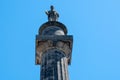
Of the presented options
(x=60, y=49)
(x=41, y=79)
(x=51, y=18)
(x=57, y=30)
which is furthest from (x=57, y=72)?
(x=51, y=18)

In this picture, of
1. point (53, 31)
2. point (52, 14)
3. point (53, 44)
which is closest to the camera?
point (53, 44)

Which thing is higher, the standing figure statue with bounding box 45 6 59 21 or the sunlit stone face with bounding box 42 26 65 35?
the standing figure statue with bounding box 45 6 59 21

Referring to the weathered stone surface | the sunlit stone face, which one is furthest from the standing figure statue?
the weathered stone surface

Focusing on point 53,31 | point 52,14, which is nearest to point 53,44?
point 53,31

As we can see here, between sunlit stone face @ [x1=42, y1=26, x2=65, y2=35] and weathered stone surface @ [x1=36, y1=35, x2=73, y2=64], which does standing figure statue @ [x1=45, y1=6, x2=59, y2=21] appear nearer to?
sunlit stone face @ [x1=42, y1=26, x2=65, y2=35]

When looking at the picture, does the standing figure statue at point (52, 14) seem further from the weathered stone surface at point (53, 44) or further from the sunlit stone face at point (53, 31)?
the weathered stone surface at point (53, 44)

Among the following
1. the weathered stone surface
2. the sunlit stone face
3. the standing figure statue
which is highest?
the standing figure statue

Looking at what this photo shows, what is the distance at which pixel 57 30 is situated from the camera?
58.2 ft

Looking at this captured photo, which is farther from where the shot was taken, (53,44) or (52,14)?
(52,14)

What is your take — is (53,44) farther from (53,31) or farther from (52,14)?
(52,14)

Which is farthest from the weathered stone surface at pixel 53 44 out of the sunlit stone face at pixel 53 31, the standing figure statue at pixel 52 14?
the standing figure statue at pixel 52 14

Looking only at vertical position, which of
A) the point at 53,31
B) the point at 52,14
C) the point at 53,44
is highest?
the point at 52,14

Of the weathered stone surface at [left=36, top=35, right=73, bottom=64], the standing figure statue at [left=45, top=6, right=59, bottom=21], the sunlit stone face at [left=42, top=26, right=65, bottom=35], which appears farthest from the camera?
the standing figure statue at [left=45, top=6, right=59, bottom=21]

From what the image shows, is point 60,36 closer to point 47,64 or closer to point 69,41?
point 69,41
